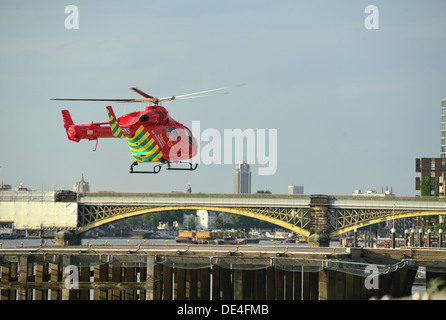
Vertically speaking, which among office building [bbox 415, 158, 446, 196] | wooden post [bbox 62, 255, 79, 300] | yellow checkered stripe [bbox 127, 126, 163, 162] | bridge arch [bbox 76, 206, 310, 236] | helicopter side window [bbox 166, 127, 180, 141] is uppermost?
office building [bbox 415, 158, 446, 196]

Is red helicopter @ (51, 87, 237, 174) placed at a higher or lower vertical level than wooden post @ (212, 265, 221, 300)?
higher

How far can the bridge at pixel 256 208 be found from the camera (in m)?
129

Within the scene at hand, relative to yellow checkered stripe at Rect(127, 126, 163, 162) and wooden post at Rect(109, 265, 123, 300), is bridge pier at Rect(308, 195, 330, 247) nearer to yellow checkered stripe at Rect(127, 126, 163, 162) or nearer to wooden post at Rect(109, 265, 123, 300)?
wooden post at Rect(109, 265, 123, 300)

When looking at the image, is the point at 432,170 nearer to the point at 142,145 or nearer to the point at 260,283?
the point at 260,283

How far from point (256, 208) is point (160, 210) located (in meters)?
15.0

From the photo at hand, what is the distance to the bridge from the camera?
422 feet

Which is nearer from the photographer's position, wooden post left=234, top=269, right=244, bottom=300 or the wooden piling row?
wooden post left=234, top=269, right=244, bottom=300

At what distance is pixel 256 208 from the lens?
5266 inches

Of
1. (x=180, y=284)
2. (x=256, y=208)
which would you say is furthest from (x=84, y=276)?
(x=256, y=208)

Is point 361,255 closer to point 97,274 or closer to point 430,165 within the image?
point 97,274

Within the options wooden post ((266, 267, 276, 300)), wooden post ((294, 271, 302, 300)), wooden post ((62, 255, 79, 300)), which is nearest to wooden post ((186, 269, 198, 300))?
wooden post ((266, 267, 276, 300))

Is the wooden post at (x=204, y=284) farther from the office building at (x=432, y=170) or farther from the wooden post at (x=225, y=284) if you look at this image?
the office building at (x=432, y=170)
